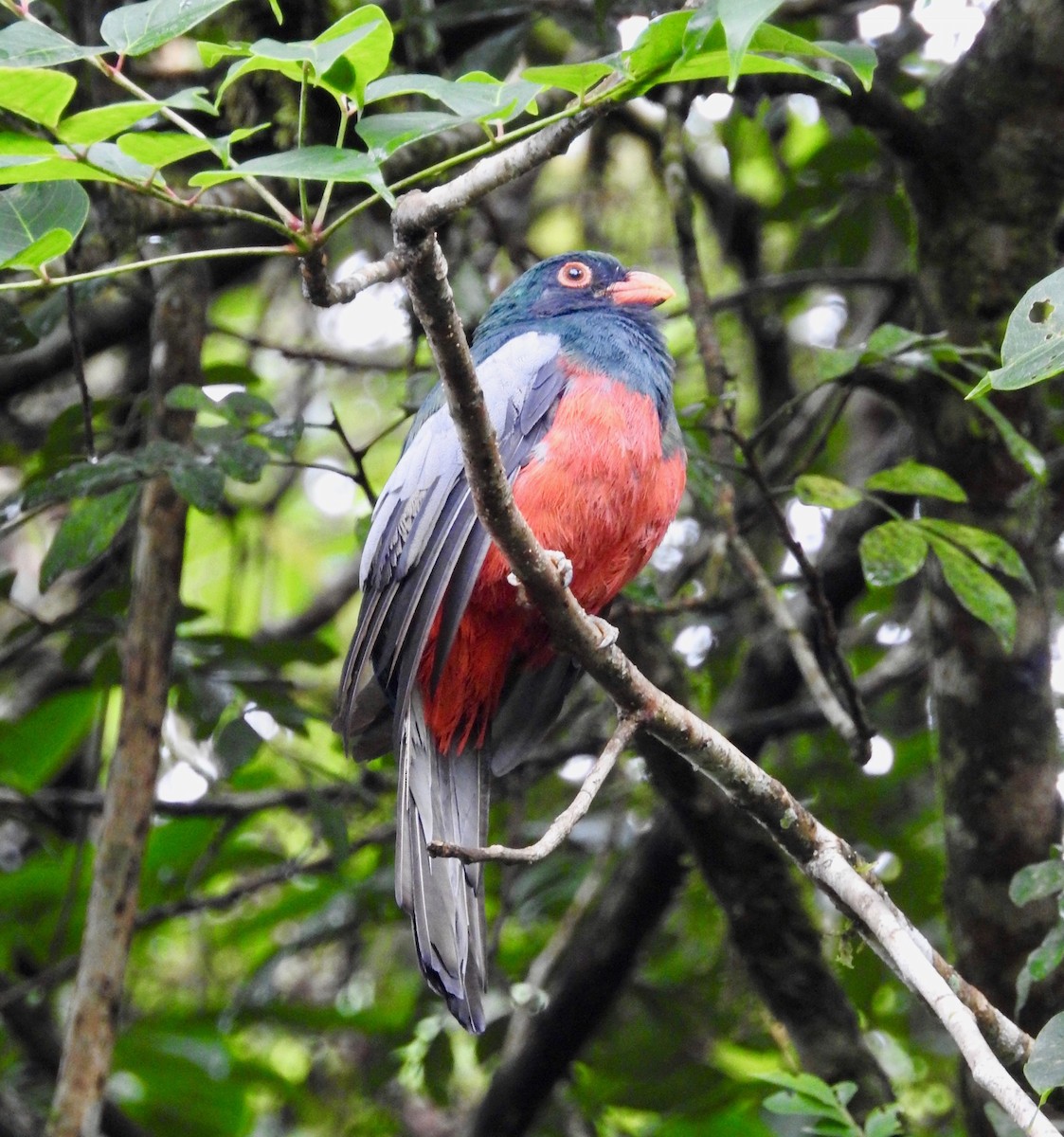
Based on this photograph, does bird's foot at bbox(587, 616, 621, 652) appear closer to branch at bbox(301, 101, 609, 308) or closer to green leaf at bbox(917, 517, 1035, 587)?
green leaf at bbox(917, 517, 1035, 587)

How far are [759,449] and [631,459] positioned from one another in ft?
8.30

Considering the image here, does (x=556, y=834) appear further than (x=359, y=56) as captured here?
Yes

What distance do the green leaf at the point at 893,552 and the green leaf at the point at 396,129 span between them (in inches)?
64.2

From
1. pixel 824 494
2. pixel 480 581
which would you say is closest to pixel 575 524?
pixel 480 581

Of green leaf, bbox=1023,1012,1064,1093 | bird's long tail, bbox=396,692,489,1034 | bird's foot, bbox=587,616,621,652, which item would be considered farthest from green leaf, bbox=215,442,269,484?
green leaf, bbox=1023,1012,1064,1093

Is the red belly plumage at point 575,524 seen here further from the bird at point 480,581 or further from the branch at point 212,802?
the branch at point 212,802

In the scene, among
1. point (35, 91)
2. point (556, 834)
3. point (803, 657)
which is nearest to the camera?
point (35, 91)

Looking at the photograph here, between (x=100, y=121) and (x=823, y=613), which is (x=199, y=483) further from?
(x=100, y=121)

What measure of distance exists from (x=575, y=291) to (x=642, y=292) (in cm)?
19

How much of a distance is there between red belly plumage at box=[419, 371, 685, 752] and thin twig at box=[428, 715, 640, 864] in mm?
672

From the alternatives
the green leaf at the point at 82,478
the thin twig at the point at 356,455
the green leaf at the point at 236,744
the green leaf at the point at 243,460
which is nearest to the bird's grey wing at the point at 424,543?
the thin twig at the point at 356,455

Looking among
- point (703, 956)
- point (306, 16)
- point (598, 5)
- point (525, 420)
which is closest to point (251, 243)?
point (306, 16)

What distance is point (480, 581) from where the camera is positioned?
127 inches

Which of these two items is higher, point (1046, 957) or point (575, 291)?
point (575, 291)
